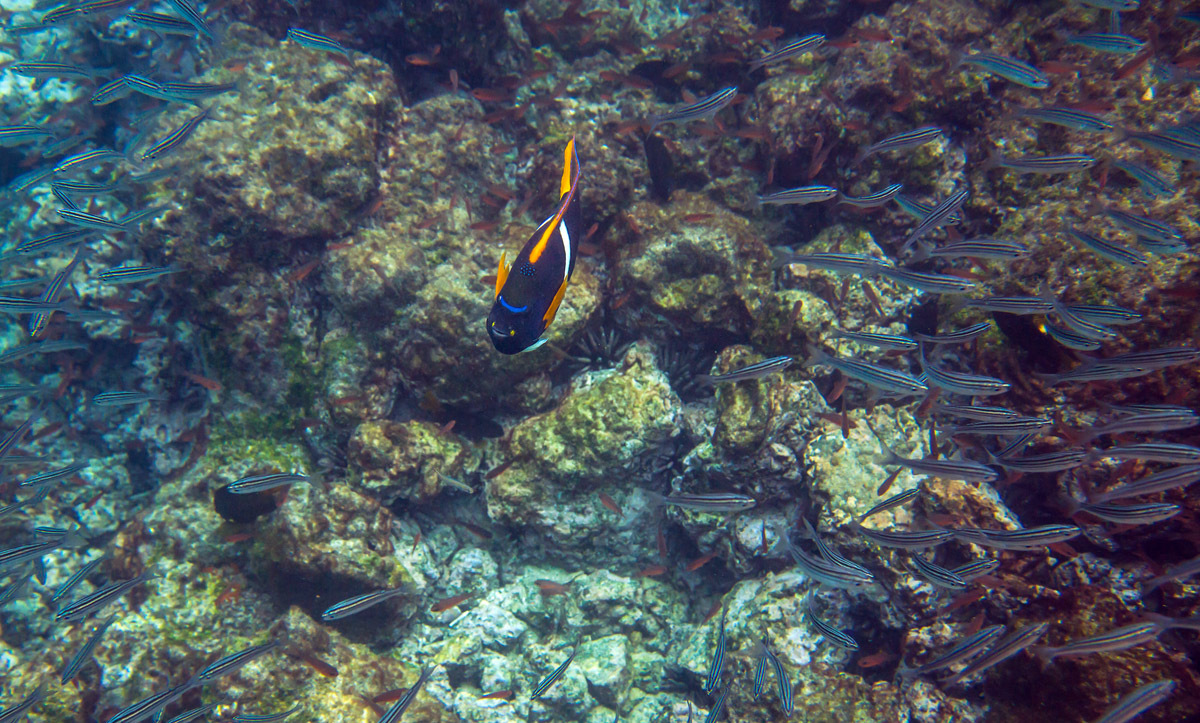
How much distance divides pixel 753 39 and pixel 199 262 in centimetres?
755

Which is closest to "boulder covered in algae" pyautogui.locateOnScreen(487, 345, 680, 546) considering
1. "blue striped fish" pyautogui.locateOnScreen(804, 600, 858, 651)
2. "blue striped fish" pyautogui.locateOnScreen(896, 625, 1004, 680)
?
"blue striped fish" pyautogui.locateOnScreen(804, 600, 858, 651)

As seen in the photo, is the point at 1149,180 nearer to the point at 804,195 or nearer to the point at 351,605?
the point at 804,195

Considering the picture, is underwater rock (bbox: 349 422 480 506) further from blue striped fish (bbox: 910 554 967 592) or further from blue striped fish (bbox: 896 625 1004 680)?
blue striped fish (bbox: 896 625 1004 680)

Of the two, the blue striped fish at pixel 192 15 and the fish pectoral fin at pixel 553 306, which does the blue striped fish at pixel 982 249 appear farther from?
the blue striped fish at pixel 192 15

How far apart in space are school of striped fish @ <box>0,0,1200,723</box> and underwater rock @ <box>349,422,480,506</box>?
59 cm

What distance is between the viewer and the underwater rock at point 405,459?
515 cm

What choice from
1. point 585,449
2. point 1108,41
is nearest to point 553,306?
point 585,449

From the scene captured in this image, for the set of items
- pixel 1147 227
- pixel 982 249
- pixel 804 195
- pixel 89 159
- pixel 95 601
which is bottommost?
pixel 95 601

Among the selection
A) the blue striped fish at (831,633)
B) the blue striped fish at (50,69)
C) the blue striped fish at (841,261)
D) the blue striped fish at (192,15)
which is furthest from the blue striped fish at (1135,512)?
the blue striped fish at (50,69)

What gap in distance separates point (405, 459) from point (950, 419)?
607 centimetres

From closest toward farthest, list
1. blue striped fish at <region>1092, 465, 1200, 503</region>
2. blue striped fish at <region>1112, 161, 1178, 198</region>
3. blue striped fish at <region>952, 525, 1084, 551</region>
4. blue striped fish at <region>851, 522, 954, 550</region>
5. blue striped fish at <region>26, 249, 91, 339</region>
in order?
blue striped fish at <region>1092, 465, 1200, 503</region>
blue striped fish at <region>952, 525, 1084, 551</region>
blue striped fish at <region>851, 522, 954, 550</region>
blue striped fish at <region>1112, 161, 1178, 198</region>
blue striped fish at <region>26, 249, 91, 339</region>

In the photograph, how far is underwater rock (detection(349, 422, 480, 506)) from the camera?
5.15 metres

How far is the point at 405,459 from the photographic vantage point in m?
5.22

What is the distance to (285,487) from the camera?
5.14 metres
